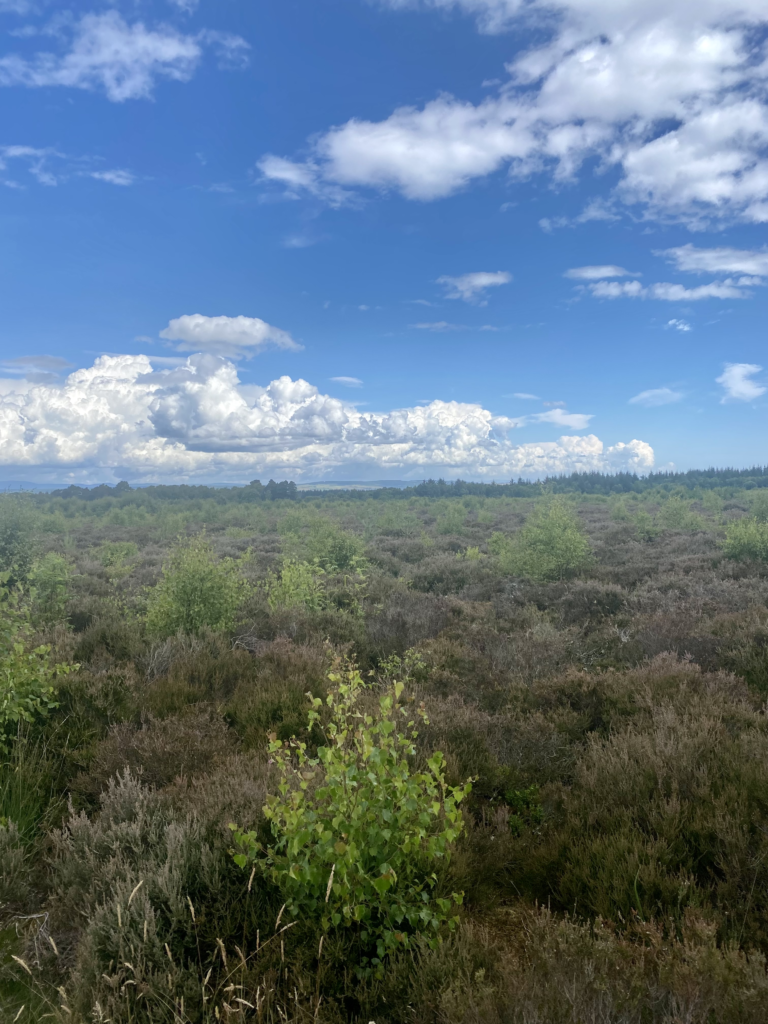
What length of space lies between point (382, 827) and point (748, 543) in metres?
18.7

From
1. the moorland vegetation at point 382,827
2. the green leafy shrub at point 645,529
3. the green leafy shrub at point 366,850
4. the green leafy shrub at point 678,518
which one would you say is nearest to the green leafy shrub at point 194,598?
the moorland vegetation at point 382,827

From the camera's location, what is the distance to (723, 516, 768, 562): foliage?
56.0 feet

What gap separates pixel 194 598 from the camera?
10539 millimetres

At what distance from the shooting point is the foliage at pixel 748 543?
17078 mm

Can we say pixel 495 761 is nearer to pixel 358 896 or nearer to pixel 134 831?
pixel 358 896

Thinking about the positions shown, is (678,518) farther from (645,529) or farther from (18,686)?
(18,686)

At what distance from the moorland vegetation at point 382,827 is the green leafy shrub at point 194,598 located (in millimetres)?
59

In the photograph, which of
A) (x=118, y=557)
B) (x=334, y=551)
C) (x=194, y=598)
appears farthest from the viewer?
(x=118, y=557)

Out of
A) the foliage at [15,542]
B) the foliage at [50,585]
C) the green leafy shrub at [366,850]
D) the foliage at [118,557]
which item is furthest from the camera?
the foliage at [118,557]

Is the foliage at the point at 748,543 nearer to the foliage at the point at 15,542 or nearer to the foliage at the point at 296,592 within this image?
the foliage at the point at 296,592

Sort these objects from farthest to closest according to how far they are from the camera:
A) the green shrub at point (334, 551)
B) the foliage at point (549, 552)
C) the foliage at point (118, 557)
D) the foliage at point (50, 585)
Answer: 1. the foliage at point (118, 557)
2. the green shrub at point (334, 551)
3. the foliage at point (549, 552)
4. the foliage at point (50, 585)

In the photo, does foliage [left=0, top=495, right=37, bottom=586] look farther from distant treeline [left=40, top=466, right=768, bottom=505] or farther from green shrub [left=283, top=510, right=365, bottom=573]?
distant treeline [left=40, top=466, right=768, bottom=505]

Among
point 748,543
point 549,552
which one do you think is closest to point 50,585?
point 549,552

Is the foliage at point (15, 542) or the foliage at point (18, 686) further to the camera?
the foliage at point (15, 542)
